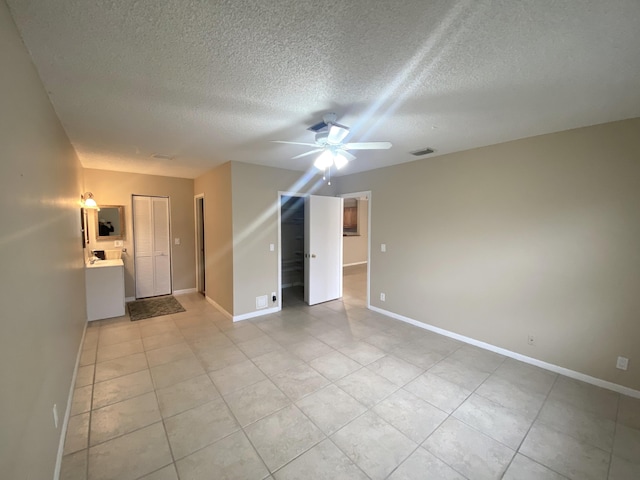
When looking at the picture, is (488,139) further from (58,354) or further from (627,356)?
(58,354)

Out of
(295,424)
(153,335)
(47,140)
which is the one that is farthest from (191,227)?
(295,424)

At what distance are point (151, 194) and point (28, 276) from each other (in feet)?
14.2

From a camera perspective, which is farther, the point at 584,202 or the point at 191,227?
the point at 191,227

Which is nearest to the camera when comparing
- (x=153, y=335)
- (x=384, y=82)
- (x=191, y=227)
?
(x=384, y=82)

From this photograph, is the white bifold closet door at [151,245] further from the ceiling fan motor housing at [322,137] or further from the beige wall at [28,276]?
the ceiling fan motor housing at [322,137]

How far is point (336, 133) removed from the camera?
7.63ft

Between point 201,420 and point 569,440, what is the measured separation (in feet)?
9.05

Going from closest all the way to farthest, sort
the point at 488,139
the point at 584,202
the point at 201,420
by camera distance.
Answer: the point at 201,420, the point at 584,202, the point at 488,139

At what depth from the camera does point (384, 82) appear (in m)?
1.80

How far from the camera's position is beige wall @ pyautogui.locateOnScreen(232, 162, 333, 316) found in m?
4.09

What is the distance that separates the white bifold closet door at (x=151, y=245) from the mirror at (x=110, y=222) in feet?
0.74

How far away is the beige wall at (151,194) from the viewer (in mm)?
4770

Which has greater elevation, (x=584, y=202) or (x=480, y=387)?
(x=584, y=202)

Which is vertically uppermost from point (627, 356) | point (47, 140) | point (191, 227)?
point (47, 140)
